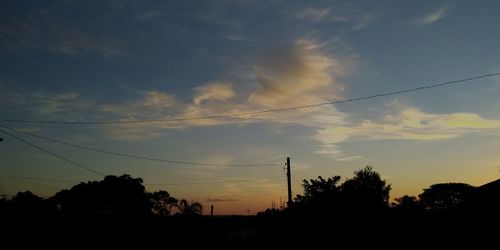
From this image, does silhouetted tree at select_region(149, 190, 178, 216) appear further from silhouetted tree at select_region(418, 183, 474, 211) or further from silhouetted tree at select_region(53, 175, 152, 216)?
silhouetted tree at select_region(418, 183, 474, 211)

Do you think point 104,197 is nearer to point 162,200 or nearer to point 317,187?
point 162,200

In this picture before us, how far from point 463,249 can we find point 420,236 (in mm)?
5738

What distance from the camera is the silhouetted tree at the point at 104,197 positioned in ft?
260

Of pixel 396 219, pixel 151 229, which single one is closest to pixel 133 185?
pixel 151 229

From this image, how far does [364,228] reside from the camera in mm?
25734

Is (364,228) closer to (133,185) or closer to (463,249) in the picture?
(463,249)

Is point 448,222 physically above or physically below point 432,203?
below

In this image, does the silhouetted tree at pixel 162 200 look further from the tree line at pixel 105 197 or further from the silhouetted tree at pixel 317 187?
the silhouetted tree at pixel 317 187

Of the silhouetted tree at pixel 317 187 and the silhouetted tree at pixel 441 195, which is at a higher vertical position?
the silhouetted tree at pixel 441 195

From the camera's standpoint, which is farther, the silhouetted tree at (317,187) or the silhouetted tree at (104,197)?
the silhouetted tree at (104,197)

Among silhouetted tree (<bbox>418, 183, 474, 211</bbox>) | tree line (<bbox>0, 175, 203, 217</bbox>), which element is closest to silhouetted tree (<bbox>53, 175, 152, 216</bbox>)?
tree line (<bbox>0, 175, 203, 217</bbox>)

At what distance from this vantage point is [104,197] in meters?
79.6

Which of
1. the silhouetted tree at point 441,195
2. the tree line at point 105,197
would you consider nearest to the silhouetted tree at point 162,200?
the tree line at point 105,197

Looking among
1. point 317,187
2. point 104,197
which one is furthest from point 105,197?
point 317,187
